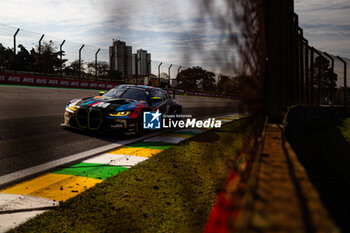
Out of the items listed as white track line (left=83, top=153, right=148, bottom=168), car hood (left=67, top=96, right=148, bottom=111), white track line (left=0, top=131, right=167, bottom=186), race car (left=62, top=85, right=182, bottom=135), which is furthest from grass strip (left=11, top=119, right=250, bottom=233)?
car hood (left=67, top=96, right=148, bottom=111)

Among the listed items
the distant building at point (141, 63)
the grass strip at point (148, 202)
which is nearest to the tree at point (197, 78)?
the distant building at point (141, 63)

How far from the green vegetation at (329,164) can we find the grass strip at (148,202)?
0.99 metres

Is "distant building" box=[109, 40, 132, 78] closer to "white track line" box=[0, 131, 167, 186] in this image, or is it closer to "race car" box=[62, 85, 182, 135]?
"white track line" box=[0, 131, 167, 186]

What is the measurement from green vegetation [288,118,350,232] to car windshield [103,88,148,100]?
159 inches

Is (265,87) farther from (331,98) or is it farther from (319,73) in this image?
(331,98)

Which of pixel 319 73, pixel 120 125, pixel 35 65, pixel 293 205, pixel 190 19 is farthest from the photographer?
pixel 35 65

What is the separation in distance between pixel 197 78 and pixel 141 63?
278 mm

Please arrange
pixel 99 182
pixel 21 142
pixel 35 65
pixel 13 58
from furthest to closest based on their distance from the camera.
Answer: pixel 35 65 < pixel 13 58 < pixel 21 142 < pixel 99 182

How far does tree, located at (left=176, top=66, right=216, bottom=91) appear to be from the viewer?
3.43ft

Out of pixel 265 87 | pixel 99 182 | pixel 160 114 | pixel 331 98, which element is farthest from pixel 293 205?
pixel 331 98

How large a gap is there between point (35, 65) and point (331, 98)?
23802 millimetres

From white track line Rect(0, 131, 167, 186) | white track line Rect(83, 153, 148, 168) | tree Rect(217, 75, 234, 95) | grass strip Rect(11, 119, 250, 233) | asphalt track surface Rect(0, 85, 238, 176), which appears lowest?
grass strip Rect(11, 119, 250, 233)

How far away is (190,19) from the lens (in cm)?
88

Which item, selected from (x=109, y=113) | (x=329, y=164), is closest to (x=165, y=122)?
(x=109, y=113)
